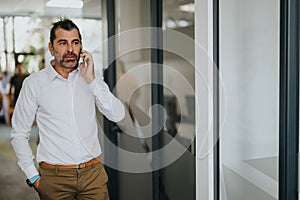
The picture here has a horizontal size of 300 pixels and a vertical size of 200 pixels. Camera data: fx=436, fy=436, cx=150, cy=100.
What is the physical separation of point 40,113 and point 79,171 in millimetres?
399

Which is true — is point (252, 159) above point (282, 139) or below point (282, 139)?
below

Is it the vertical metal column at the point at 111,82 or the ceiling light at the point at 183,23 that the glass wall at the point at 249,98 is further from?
the vertical metal column at the point at 111,82

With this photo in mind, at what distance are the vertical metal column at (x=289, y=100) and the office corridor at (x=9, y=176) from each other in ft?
5.62

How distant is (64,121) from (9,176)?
26.7 inches

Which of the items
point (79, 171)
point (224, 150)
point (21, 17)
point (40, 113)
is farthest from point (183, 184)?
point (21, 17)

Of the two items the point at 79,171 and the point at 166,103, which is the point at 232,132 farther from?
the point at 79,171

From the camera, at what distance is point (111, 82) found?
298 cm

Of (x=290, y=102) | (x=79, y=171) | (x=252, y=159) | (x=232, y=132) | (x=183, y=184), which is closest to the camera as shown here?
(x=290, y=102)

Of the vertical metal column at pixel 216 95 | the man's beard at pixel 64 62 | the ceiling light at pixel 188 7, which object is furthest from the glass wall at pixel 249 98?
the man's beard at pixel 64 62

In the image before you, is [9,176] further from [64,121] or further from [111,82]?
[111,82]

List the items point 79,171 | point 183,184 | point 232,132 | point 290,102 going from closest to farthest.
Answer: point 290,102 < point 232,132 < point 79,171 < point 183,184

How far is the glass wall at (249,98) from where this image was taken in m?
1.89

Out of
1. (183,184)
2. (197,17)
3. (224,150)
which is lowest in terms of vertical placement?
(183,184)

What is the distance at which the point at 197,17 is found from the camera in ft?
7.68
